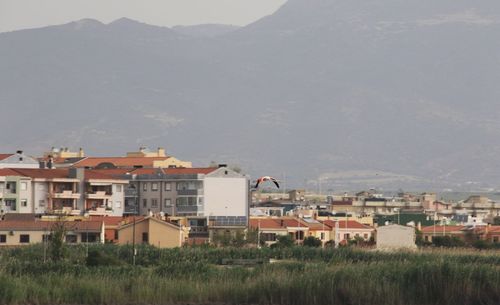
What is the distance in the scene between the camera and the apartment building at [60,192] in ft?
289

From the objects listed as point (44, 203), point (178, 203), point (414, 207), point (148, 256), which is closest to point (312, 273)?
point (148, 256)

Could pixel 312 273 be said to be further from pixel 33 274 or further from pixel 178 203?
pixel 178 203

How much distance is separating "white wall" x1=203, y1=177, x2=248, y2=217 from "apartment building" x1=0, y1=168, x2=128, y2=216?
22.3ft

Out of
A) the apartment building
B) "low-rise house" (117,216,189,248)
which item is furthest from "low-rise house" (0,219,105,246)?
the apartment building

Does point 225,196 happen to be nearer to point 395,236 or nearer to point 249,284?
point 395,236

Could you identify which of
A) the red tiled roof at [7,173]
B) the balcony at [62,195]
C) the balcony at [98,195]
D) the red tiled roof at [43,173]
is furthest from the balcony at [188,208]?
the red tiled roof at [7,173]

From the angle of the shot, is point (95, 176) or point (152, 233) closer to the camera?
point (152, 233)

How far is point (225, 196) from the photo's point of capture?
334 feet

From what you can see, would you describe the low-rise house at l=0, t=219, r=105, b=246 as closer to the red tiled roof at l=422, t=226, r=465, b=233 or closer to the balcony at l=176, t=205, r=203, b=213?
the balcony at l=176, t=205, r=203, b=213

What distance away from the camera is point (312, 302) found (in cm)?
4581

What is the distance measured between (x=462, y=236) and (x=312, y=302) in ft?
167

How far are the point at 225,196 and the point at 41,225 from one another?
29.9 meters

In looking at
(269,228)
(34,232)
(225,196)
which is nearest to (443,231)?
(269,228)

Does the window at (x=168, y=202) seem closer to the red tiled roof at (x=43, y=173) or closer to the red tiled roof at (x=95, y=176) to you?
the red tiled roof at (x=95, y=176)
